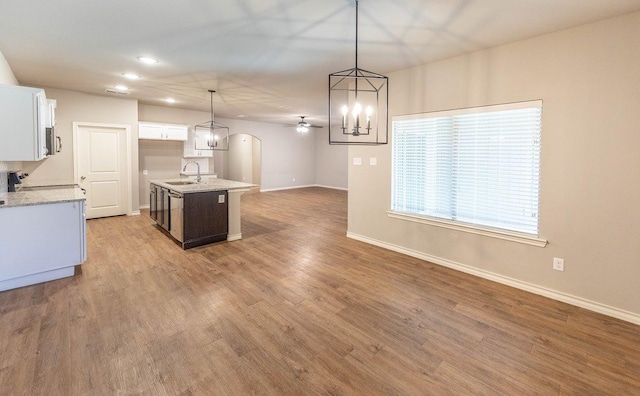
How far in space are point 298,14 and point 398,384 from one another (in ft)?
9.79

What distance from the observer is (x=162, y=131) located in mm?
7223

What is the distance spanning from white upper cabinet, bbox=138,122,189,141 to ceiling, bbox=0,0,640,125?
6.77 feet

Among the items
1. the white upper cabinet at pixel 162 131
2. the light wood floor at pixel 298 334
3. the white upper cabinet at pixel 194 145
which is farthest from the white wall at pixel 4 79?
the white upper cabinet at pixel 194 145

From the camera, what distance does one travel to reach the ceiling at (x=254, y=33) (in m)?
2.49

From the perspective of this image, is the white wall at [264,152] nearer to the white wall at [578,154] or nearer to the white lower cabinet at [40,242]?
the white lower cabinet at [40,242]

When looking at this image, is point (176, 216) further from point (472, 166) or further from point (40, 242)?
point (472, 166)

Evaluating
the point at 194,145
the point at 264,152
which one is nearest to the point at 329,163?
the point at 264,152

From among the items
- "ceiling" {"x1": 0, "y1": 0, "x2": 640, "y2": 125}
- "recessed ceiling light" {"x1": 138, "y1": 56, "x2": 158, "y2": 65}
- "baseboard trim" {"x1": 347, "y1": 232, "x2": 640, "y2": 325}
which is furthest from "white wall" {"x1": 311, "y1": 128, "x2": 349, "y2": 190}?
"recessed ceiling light" {"x1": 138, "y1": 56, "x2": 158, "y2": 65}

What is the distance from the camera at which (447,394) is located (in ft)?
5.85

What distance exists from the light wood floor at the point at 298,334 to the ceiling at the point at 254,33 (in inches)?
104

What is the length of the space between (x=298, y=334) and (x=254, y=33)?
2.92 m

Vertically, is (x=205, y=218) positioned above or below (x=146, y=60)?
below

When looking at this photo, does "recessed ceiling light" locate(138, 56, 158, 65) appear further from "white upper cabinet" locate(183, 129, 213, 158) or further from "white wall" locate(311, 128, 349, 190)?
"white wall" locate(311, 128, 349, 190)

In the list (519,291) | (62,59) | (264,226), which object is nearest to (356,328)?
(519,291)
